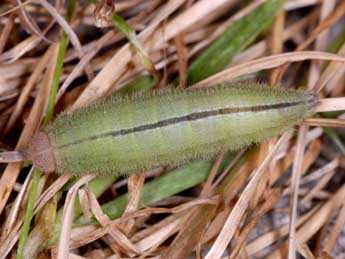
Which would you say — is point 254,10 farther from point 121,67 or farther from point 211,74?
point 121,67

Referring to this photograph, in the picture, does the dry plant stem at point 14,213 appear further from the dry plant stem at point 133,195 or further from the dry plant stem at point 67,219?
the dry plant stem at point 133,195

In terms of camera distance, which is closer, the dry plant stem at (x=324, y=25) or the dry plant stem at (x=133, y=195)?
the dry plant stem at (x=133, y=195)

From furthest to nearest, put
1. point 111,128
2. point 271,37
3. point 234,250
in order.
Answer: point 271,37 → point 234,250 → point 111,128

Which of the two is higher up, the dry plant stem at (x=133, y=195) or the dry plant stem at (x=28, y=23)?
the dry plant stem at (x=28, y=23)

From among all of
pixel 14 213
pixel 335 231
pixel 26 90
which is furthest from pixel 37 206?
pixel 335 231

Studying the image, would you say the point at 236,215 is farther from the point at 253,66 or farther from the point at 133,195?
the point at 253,66

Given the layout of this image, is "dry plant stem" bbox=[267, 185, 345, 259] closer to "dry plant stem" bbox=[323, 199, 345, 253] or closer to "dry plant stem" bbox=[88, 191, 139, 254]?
"dry plant stem" bbox=[323, 199, 345, 253]

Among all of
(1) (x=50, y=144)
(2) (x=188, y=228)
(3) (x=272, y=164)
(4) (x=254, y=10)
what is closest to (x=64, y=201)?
(1) (x=50, y=144)

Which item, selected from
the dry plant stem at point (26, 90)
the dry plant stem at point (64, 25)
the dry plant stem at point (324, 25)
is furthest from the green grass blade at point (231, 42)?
the dry plant stem at point (26, 90)
